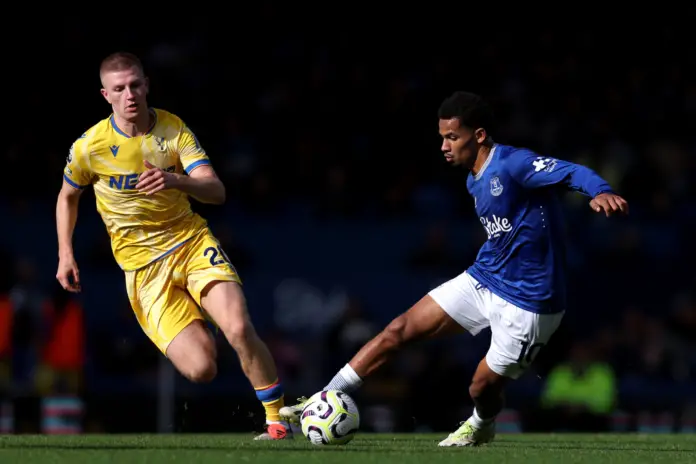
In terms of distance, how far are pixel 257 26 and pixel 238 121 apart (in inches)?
91.3

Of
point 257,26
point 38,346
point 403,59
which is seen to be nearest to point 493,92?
point 403,59

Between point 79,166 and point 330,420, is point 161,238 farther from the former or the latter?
point 330,420

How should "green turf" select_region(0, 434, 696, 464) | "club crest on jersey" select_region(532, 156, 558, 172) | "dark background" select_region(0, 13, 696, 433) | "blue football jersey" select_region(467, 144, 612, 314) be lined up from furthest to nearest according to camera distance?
"dark background" select_region(0, 13, 696, 433)
"blue football jersey" select_region(467, 144, 612, 314)
"club crest on jersey" select_region(532, 156, 558, 172)
"green turf" select_region(0, 434, 696, 464)

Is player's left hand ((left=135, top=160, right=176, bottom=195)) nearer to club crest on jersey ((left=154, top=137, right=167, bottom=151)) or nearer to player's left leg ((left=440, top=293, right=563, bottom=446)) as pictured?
club crest on jersey ((left=154, top=137, right=167, bottom=151))

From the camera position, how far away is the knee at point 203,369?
8.38 meters

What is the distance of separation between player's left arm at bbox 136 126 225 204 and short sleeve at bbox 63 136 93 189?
510mm

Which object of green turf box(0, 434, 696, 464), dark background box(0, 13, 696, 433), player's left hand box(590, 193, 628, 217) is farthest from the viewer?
dark background box(0, 13, 696, 433)

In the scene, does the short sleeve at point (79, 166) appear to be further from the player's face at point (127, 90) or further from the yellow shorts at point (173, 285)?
the yellow shorts at point (173, 285)

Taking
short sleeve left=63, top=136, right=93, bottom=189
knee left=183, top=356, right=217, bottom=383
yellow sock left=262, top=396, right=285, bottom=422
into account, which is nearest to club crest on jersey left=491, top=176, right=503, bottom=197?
yellow sock left=262, top=396, right=285, bottom=422

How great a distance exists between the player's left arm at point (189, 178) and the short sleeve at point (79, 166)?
0.51m

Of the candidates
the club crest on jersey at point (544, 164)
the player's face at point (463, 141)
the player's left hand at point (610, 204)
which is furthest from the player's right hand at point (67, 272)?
the player's left hand at point (610, 204)

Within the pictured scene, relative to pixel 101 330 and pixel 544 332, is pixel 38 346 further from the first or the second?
pixel 544 332

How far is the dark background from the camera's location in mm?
14391

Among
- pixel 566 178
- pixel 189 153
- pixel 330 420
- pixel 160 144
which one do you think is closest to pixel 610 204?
pixel 566 178
